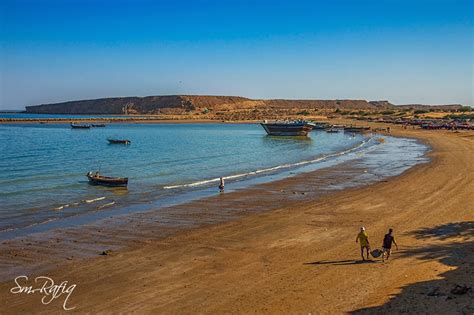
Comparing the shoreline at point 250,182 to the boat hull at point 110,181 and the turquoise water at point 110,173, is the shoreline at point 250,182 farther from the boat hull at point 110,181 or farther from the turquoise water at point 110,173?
the boat hull at point 110,181

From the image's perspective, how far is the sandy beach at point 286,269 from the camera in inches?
503

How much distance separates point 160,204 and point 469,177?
21562mm

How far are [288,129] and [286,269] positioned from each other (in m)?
83.8

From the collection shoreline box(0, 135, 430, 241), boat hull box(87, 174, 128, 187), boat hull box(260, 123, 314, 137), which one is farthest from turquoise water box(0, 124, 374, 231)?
boat hull box(260, 123, 314, 137)

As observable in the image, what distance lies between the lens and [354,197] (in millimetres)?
28922

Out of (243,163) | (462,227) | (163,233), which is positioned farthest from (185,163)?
(462,227)

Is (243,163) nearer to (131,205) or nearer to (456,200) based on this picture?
(131,205)

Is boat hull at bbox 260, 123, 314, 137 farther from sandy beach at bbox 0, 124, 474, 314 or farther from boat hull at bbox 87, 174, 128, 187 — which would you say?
sandy beach at bbox 0, 124, 474, 314
